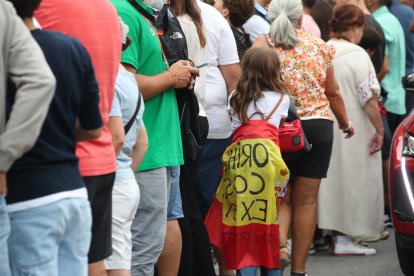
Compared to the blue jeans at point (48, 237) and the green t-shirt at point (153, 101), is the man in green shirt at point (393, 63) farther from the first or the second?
the blue jeans at point (48, 237)

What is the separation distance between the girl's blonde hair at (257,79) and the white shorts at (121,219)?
2.05m

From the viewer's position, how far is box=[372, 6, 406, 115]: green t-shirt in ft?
38.0

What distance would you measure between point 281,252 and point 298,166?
0.64 m

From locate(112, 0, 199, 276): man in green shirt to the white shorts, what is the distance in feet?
1.95

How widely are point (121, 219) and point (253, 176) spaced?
195 cm

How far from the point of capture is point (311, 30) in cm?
981

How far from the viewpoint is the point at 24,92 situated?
370 centimetres

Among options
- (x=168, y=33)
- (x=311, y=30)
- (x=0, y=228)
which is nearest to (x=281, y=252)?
(x=168, y=33)

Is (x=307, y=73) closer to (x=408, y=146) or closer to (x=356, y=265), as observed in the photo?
(x=408, y=146)

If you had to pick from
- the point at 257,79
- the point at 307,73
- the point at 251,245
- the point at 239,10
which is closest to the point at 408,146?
the point at 307,73

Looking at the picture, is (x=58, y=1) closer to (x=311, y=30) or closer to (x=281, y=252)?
(x=281, y=252)


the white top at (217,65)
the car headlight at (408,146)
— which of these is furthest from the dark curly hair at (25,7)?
the car headlight at (408,146)

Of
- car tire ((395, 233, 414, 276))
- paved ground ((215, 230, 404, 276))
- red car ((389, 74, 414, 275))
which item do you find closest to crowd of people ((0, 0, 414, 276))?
paved ground ((215, 230, 404, 276))

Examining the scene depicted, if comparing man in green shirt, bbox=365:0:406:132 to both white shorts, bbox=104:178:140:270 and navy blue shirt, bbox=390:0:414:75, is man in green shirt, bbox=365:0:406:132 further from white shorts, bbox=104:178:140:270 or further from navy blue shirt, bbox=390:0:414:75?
white shorts, bbox=104:178:140:270
